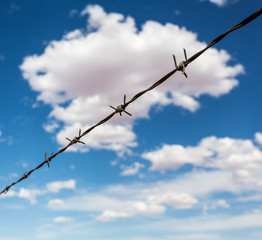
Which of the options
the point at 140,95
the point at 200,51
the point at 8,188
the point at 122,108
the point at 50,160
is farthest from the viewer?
the point at 8,188

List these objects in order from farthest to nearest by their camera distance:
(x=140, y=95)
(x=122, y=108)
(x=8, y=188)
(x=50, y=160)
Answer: (x=8, y=188) → (x=50, y=160) → (x=122, y=108) → (x=140, y=95)

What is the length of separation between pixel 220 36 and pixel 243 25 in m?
0.29

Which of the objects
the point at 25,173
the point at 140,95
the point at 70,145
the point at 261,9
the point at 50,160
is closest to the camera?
the point at 261,9

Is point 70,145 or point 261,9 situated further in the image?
point 70,145

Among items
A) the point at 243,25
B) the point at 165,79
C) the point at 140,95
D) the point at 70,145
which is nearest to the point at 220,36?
the point at 243,25

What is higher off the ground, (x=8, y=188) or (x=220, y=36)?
(x=220, y=36)

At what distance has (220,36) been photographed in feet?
12.4

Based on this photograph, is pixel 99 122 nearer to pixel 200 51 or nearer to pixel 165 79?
pixel 165 79

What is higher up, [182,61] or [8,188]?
[182,61]

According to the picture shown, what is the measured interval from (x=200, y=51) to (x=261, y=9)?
86cm

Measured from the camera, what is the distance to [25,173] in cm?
760

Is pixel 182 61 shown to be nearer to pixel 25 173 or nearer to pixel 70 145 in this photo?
pixel 70 145

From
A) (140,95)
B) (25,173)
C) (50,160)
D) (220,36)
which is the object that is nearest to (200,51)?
(220,36)

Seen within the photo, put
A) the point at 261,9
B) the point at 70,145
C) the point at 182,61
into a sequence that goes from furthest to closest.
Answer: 1. the point at 70,145
2. the point at 182,61
3. the point at 261,9
